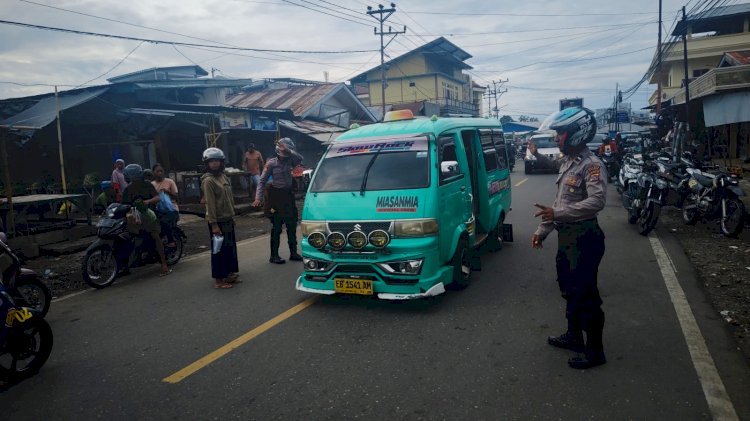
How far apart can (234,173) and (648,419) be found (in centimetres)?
1400

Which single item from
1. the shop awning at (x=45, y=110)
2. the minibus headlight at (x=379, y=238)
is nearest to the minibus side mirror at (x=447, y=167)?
the minibus headlight at (x=379, y=238)

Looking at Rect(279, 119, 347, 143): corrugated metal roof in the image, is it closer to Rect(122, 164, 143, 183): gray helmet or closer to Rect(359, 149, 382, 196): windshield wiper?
Rect(122, 164, 143, 183): gray helmet

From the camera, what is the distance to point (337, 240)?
5.07 meters

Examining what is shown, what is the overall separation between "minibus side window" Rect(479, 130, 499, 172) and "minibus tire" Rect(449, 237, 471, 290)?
179 cm

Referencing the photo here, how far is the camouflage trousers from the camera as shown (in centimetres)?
367

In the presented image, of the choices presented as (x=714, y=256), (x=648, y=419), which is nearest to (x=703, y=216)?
(x=714, y=256)

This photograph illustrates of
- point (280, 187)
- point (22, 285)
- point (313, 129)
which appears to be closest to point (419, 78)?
point (313, 129)

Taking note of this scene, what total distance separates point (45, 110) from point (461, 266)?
1449cm

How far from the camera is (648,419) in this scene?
292cm

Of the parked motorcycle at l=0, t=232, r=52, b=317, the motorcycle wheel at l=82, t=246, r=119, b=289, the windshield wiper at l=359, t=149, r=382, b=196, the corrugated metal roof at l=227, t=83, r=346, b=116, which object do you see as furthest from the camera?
the corrugated metal roof at l=227, t=83, r=346, b=116

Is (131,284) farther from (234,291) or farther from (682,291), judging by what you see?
(682,291)

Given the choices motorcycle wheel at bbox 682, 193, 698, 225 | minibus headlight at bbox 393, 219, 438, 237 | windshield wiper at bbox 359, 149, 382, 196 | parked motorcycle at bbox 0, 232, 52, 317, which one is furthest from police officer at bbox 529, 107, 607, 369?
motorcycle wheel at bbox 682, 193, 698, 225

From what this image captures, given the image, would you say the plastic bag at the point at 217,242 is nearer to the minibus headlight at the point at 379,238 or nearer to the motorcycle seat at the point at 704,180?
the minibus headlight at the point at 379,238

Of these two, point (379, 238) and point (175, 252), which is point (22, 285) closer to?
point (175, 252)
